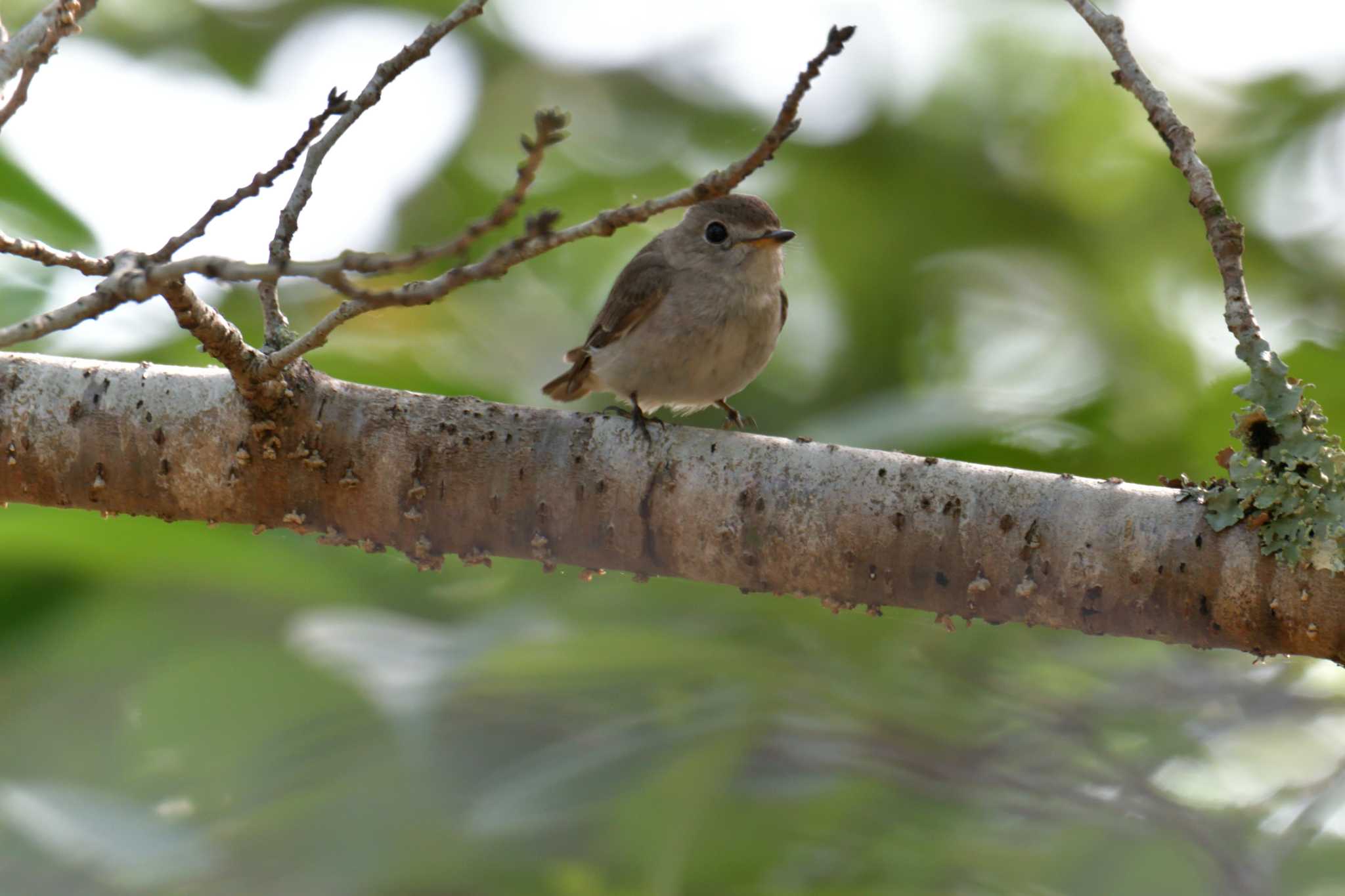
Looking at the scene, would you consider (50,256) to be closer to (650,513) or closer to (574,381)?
(650,513)

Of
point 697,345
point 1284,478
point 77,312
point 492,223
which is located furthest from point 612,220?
point 697,345

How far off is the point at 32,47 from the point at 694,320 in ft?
7.79

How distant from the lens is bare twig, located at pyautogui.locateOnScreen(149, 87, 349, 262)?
183cm

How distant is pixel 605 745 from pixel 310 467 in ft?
3.05

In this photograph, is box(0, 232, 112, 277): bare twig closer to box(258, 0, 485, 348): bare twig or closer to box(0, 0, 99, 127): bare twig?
box(0, 0, 99, 127): bare twig

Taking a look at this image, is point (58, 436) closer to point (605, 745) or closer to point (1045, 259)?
point (605, 745)

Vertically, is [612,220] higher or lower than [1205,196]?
lower

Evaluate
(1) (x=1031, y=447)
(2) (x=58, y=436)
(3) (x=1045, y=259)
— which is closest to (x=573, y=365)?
(1) (x=1031, y=447)

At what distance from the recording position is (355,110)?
89.6 inches

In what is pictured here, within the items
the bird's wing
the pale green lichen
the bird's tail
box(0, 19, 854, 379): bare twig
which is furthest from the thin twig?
the bird's tail

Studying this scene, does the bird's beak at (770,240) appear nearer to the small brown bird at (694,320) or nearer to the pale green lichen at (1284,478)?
the small brown bird at (694,320)

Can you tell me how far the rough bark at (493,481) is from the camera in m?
2.47

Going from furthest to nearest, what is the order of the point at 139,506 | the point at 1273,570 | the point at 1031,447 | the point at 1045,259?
the point at 1045,259
the point at 1031,447
the point at 139,506
the point at 1273,570

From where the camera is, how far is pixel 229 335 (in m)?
2.32
